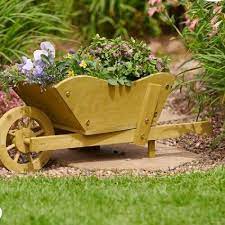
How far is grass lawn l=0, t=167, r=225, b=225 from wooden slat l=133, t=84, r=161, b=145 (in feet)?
2.56

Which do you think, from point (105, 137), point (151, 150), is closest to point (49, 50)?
point (105, 137)

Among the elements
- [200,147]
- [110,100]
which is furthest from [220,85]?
[110,100]

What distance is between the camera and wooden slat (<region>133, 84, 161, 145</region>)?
675 centimetres

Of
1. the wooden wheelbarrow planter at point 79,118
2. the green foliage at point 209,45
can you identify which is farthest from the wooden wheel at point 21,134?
the green foliage at point 209,45

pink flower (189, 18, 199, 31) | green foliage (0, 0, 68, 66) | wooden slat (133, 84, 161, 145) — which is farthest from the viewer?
green foliage (0, 0, 68, 66)

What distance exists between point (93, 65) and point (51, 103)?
421 mm

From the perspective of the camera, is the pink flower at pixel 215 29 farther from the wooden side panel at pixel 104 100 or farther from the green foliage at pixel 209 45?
the wooden side panel at pixel 104 100

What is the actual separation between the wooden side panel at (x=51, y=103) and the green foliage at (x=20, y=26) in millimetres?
1859

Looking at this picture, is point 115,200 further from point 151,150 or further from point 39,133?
point 151,150

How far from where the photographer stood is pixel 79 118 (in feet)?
21.2

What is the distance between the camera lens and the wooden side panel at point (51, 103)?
6391mm

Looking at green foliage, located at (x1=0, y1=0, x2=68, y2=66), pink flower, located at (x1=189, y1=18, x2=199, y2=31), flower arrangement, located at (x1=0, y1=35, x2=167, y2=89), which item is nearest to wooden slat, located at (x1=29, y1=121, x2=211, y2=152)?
flower arrangement, located at (x1=0, y1=35, x2=167, y2=89)

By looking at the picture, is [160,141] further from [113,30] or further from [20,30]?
[113,30]

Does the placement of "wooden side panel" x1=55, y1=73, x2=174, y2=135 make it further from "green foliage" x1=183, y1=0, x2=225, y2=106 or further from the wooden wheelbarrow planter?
"green foliage" x1=183, y1=0, x2=225, y2=106
